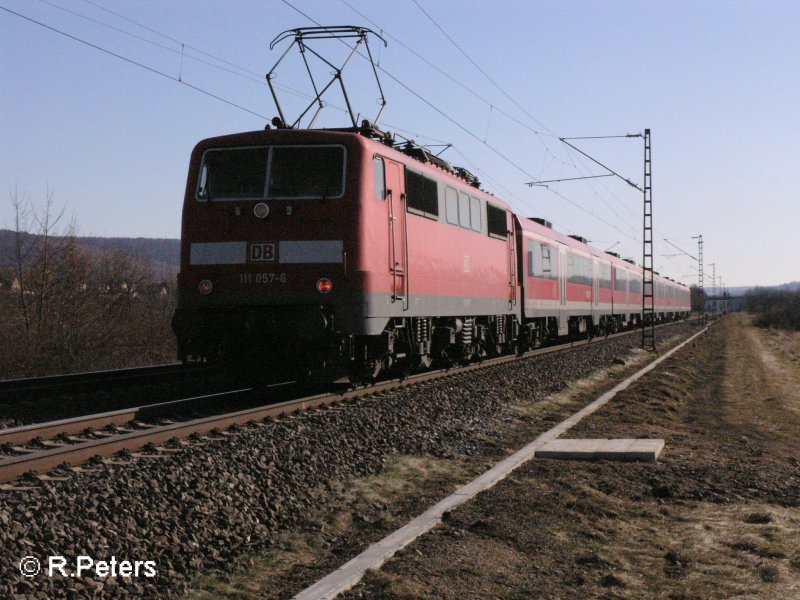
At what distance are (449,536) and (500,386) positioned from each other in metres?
9.64

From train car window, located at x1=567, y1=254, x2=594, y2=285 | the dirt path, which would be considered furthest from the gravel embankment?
train car window, located at x1=567, y1=254, x2=594, y2=285

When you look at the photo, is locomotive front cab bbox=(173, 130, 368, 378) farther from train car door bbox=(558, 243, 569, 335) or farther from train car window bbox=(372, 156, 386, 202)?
train car door bbox=(558, 243, 569, 335)

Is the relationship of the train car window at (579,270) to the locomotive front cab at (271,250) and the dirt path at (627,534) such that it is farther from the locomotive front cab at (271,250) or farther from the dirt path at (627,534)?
the dirt path at (627,534)

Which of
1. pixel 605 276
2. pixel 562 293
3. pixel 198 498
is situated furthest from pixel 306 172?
pixel 605 276

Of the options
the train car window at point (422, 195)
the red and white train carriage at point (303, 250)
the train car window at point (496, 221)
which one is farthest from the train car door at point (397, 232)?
the train car window at point (496, 221)

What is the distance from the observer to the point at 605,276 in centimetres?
3734

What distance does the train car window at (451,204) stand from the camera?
50.2ft

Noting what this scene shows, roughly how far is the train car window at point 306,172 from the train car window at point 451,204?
3.73m

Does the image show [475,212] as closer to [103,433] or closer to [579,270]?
[103,433]

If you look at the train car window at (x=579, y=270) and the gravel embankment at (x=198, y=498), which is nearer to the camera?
the gravel embankment at (x=198, y=498)

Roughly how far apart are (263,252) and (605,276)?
2769 centimetres

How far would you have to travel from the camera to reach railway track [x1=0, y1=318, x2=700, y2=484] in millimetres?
7098

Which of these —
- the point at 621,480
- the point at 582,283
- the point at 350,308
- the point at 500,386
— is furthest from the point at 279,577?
the point at 582,283

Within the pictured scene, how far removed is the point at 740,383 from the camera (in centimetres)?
2155
